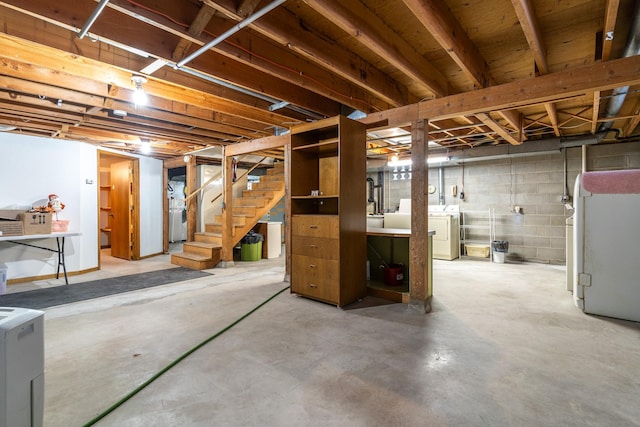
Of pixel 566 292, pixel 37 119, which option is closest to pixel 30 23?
pixel 37 119

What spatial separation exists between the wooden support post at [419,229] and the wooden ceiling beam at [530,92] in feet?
0.83

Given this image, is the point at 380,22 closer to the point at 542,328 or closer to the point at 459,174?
the point at 542,328

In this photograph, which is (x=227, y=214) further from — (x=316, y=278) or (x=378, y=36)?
(x=378, y=36)

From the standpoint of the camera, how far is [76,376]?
2.02 metres

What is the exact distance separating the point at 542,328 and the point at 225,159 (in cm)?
537

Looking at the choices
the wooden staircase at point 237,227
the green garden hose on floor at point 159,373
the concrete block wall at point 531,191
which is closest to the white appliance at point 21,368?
the green garden hose on floor at point 159,373

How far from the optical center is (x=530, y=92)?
2.78 m

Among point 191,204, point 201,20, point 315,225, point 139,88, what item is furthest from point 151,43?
point 191,204

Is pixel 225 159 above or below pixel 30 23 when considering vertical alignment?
below

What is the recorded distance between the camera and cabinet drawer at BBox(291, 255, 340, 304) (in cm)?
337

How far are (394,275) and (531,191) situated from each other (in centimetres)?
441

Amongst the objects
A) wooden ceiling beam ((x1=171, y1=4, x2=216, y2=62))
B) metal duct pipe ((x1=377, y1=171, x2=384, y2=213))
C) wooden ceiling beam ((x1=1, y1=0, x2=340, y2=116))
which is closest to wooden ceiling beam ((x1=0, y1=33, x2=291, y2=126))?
wooden ceiling beam ((x1=1, y1=0, x2=340, y2=116))

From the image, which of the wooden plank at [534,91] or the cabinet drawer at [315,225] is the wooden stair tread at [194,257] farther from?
the wooden plank at [534,91]

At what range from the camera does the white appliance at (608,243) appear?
9.82ft
